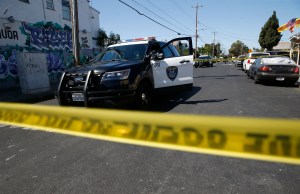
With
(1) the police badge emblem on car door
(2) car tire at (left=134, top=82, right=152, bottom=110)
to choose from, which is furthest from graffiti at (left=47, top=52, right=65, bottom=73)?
(2) car tire at (left=134, top=82, right=152, bottom=110)

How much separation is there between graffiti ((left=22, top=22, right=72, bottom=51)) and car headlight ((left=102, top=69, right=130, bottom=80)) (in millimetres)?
11848

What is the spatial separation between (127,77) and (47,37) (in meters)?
13.0

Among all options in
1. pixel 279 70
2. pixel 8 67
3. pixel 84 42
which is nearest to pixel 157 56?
pixel 279 70

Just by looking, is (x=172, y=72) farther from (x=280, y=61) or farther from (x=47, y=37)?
(x=47, y=37)

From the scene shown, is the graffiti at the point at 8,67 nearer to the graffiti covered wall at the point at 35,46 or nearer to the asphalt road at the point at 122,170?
the graffiti covered wall at the point at 35,46

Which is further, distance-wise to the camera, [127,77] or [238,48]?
[238,48]

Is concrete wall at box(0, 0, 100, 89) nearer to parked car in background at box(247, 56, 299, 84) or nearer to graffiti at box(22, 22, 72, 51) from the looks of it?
graffiti at box(22, 22, 72, 51)

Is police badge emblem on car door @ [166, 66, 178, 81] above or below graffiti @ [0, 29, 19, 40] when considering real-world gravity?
below

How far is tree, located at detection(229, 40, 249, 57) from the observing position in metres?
115

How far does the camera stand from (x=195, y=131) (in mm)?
1203

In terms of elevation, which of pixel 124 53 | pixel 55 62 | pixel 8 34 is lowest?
pixel 124 53

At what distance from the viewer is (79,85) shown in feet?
16.1

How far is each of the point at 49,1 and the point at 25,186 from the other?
56.4ft

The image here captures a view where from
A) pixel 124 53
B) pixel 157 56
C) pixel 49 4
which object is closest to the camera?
pixel 157 56
